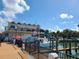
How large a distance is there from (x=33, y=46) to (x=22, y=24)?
202 feet

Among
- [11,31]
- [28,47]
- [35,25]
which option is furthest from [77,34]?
[28,47]

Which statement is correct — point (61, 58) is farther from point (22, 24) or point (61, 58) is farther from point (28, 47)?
point (22, 24)

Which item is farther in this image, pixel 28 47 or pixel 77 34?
pixel 77 34

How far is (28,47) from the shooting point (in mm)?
25453

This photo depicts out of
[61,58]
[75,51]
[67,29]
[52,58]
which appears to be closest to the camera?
[52,58]

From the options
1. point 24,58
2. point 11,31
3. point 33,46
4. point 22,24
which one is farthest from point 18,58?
point 22,24

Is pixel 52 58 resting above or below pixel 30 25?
below

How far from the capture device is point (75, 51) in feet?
122

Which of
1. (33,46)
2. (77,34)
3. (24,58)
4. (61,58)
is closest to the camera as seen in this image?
(61,58)

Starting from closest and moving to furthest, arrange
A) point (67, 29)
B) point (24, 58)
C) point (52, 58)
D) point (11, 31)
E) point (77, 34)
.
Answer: point (52, 58) < point (24, 58) < point (11, 31) < point (77, 34) < point (67, 29)

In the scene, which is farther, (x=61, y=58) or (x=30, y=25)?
(x=30, y=25)

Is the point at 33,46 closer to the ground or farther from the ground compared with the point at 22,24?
closer to the ground

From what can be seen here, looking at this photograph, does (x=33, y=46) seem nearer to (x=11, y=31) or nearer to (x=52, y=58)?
(x=52, y=58)

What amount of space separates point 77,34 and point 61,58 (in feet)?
325
